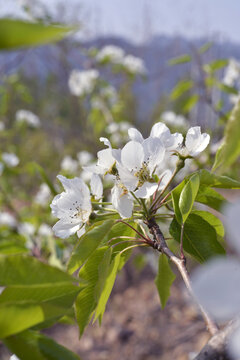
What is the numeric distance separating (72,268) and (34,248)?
1.01 m

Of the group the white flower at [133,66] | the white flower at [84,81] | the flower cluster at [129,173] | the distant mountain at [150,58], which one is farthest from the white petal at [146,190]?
the distant mountain at [150,58]

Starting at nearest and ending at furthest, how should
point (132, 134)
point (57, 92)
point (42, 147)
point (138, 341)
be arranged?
point (132, 134) < point (138, 341) < point (42, 147) < point (57, 92)

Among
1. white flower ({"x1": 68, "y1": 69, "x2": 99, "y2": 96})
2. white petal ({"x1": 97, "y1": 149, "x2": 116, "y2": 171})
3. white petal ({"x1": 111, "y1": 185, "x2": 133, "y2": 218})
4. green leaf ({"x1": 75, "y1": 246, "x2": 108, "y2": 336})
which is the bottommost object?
white flower ({"x1": 68, "y1": 69, "x2": 99, "y2": 96})

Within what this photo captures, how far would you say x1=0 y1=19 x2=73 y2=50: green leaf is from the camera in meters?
0.19

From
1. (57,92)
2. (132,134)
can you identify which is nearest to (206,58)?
(57,92)

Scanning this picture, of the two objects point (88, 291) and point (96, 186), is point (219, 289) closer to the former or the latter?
point (88, 291)

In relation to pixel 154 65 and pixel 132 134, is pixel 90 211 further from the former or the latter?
pixel 154 65

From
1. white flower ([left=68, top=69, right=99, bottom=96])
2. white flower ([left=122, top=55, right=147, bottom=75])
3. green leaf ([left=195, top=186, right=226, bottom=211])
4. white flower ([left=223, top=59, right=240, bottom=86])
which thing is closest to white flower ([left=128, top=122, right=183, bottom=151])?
green leaf ([left=195, top=186, right=226, bottom=211])

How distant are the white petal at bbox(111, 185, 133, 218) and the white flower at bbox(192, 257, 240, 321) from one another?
263 mm

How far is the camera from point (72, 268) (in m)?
0.45

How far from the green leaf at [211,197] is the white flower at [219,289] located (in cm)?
25

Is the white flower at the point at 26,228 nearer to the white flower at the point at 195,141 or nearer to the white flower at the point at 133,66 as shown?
the white flower at the point at 195,141

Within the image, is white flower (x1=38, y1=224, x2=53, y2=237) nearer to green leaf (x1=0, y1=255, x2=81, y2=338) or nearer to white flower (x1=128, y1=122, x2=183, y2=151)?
white flower (x1=128, y1=122, x2=183, y2=151)

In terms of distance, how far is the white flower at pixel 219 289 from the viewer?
0.77 ft
